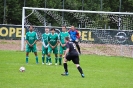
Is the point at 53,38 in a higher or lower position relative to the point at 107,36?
higher

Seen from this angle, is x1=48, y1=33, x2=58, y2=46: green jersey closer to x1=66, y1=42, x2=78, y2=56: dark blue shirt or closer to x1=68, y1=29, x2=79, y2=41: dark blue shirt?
x1=68, y1=29, x2=79, y2=41: dark blue shirt

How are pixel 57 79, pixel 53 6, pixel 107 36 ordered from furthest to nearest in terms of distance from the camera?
pixel 53 6
pixel 107 36
pixel 57 79

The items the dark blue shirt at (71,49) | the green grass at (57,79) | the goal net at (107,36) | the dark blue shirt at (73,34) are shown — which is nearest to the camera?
the green grass at (57,79)

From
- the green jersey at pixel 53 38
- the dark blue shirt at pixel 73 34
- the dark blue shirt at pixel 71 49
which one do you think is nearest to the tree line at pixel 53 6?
the dark blue shirt at pixel 73 34

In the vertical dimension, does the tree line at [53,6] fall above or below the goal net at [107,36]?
above

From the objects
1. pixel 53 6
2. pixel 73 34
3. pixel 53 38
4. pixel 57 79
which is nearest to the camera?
pixel 57 79

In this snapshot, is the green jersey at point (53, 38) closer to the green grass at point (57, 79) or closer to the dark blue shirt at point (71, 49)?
A: the green grass at point (57, 79)

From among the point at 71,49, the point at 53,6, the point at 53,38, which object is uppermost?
the point at 53,6

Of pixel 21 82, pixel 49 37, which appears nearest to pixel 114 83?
pixel 21 82

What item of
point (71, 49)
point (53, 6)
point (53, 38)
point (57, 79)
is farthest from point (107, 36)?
point (53, 6)

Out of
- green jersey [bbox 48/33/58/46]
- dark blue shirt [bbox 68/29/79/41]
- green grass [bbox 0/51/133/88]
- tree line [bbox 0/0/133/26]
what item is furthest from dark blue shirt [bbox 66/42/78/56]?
tree line [bbox 0/0/133/26]

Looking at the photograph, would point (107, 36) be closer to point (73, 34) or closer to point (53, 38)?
point (73, 34)

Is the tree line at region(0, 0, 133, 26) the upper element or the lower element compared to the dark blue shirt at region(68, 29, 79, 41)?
upper

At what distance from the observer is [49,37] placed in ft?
→ 87.1
